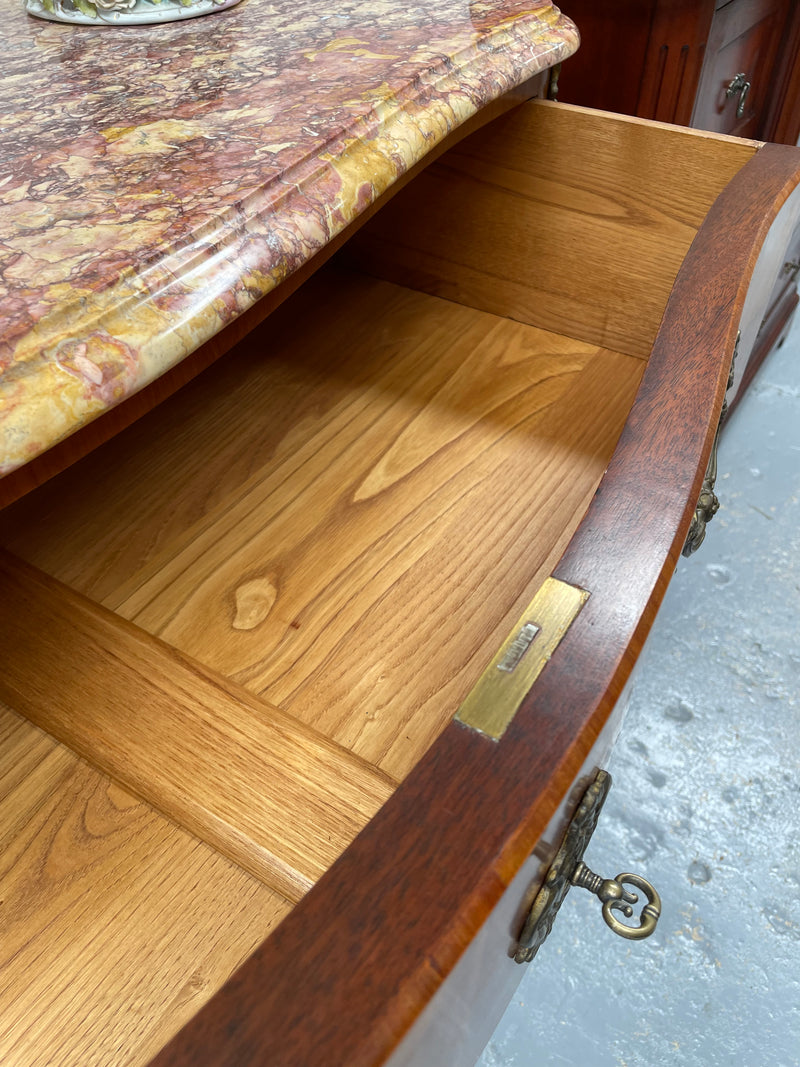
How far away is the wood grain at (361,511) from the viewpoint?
502 mm

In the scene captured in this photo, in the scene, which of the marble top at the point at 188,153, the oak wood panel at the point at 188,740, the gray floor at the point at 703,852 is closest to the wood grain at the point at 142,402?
the marble top at the point at 188,153

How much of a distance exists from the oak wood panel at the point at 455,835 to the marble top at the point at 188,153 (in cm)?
17

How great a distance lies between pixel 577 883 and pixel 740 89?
3.54ft

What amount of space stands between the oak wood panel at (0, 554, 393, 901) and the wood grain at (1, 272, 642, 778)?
0.02 m

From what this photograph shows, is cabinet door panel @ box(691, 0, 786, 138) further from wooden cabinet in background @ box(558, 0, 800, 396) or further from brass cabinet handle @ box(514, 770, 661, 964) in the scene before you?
brass cabinet handle @ box(514, 770, 661, 964)

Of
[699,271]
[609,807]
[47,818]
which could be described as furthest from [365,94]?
[609,807]

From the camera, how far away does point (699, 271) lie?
45 cm

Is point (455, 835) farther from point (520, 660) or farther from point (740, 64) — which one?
point (740, 64)

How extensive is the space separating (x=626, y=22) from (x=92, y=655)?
0.89 metres

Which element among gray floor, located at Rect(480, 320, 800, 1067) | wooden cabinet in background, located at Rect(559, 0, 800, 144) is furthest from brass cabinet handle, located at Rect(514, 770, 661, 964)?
wooden cabinet in background, located at Rect(559, 0, 800, 144)

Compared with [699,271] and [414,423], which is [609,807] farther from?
[699,271]

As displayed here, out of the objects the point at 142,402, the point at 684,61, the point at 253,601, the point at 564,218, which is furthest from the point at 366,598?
the point at 684,61

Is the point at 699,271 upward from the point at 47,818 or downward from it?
upward

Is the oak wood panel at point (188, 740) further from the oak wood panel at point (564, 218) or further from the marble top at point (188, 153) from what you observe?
the oak wood panel at point (564, 218)
